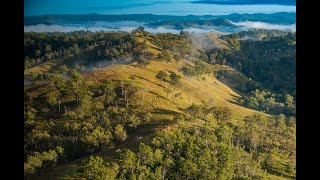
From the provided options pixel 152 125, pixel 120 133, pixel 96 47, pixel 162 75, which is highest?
pixel 96 47

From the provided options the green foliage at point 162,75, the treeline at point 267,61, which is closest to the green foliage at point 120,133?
the green foliage at point 162,75

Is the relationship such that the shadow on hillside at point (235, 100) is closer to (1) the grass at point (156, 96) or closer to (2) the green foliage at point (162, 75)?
(1) the grass at point (156, 96)

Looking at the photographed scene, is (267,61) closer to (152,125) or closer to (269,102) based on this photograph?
(269,102)

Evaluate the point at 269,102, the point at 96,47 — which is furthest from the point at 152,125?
the point at 96,47
